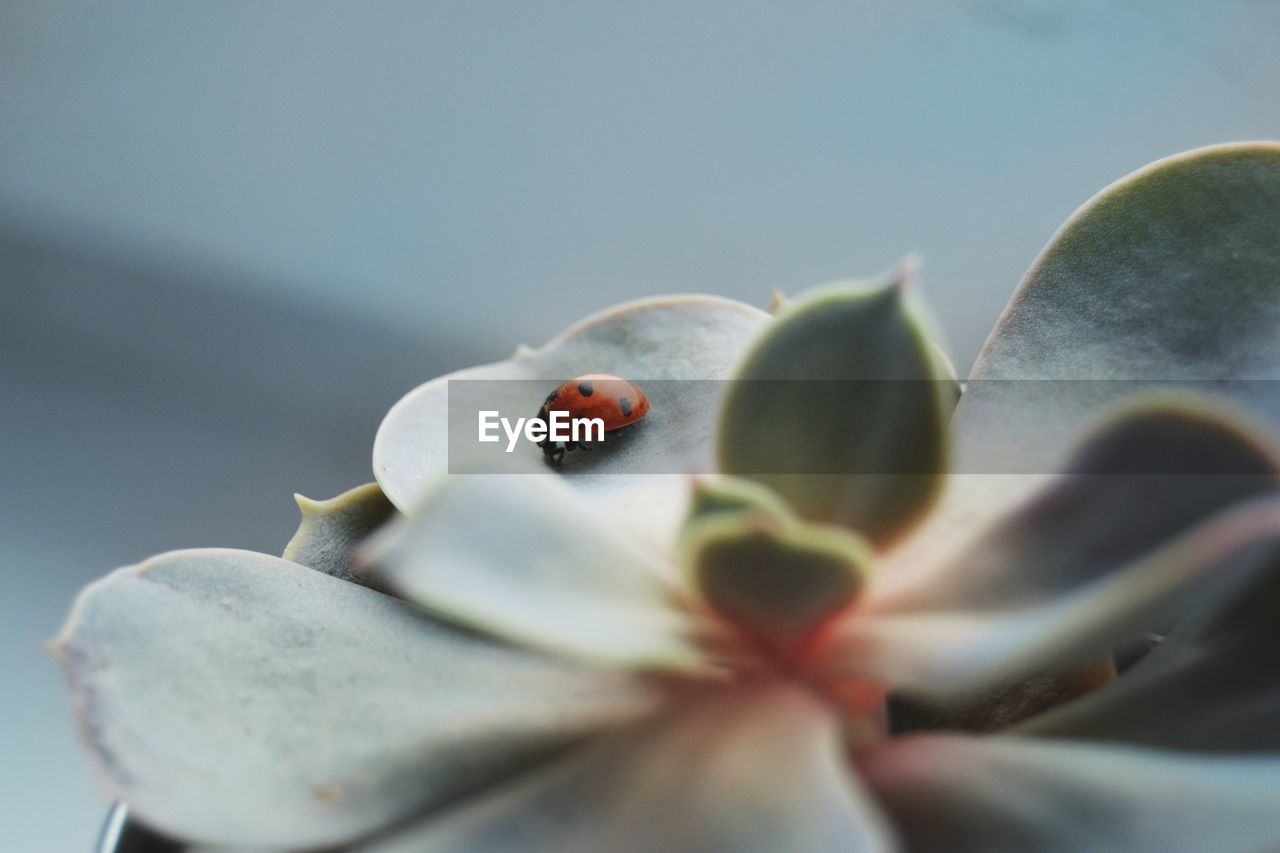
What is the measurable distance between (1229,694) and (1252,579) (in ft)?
0.10

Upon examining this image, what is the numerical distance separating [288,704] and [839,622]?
16 cm

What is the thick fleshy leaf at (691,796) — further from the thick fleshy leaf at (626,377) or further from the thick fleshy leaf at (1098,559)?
the thick fleshy leaf at (626,377)

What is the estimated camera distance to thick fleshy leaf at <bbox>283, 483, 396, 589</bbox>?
17.3 inches

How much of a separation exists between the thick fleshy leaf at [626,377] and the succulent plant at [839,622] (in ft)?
0.18

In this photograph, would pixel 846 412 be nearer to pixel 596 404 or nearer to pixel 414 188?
pixel 596 404

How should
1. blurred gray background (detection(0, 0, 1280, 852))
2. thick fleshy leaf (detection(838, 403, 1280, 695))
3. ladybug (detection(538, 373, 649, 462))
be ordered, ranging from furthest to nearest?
blurred gray background (detection(0, 0, 1280, 852)) < ladybug (detection(538, 373, 649, 462)) < thick fleshy leaf (detection(838, 403, 1280, 695))

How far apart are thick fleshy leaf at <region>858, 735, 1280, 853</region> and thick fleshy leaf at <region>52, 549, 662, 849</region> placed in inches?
3.0

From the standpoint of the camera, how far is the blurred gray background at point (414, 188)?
119 cm

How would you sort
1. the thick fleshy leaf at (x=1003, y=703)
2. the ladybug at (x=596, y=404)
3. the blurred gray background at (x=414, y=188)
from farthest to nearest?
1. the blurred gray background at (x=414, y=188)
2. the ladybug at (x=596, y=404)
3. the thick fleshy leaf at (x=1003, y=703)

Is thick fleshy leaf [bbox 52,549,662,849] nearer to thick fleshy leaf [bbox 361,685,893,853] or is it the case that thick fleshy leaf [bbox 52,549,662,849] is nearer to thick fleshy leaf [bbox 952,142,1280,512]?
thick fleshy leaf [bbox 361,685,893,853]

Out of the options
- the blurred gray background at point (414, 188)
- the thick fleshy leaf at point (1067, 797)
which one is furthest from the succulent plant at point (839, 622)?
the blurred gray background at point (414, 188)

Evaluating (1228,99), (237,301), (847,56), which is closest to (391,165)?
(237,301)

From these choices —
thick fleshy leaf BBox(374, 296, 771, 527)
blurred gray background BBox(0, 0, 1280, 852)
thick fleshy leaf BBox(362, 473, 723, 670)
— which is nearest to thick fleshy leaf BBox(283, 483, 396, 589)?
thick fleshy leaf BBox(374, 296, 771, 527)

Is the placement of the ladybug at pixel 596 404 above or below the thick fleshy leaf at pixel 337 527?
above
